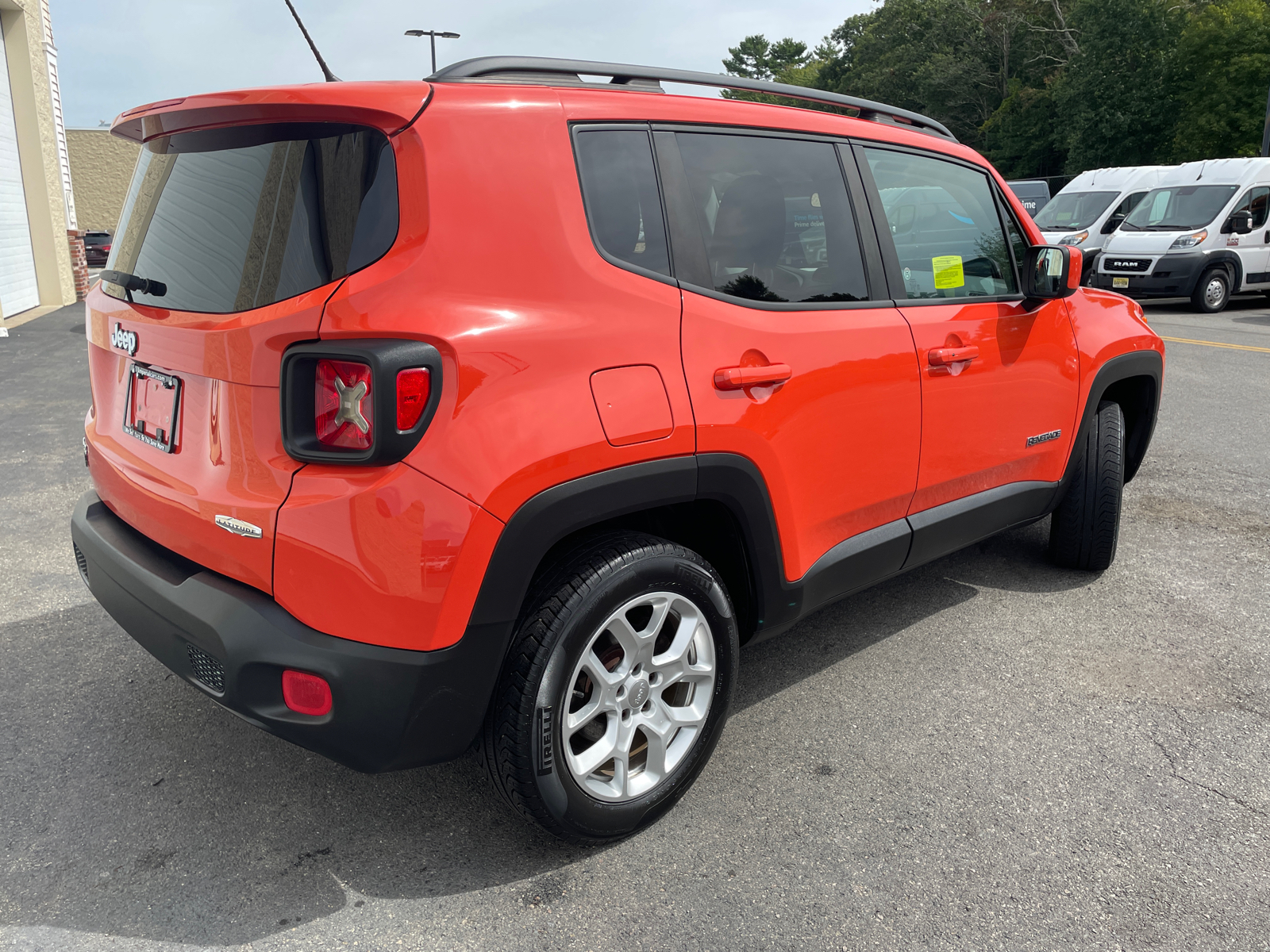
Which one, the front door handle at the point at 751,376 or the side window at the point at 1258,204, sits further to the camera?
the side window at the point at 1258,204

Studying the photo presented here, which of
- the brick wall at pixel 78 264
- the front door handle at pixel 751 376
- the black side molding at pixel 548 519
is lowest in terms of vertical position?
the brick wall at pixel 78 264

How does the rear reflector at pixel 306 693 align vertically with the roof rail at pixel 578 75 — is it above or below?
below

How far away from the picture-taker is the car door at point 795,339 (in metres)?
2.45

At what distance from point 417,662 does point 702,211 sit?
132 cm

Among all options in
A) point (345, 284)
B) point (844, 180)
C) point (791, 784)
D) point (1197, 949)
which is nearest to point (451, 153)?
point (345, 284)

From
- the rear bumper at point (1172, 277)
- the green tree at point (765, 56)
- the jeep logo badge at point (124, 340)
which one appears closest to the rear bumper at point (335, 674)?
the jeep logo badge at point (124, 340)

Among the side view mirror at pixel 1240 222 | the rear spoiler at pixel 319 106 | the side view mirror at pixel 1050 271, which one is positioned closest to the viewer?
the rear spoiler at pixel 319 106

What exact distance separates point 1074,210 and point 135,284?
18513mm

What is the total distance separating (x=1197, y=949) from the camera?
211 centimetres

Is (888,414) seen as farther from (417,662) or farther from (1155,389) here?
(1155,389)

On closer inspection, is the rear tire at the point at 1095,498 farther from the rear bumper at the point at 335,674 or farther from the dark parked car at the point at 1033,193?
the dark parked car at the point at 1033,193

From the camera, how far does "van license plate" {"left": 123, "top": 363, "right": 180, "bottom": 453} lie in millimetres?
2355

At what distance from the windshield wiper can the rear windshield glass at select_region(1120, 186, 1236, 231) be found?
16.1 metres

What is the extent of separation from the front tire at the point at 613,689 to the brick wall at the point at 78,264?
16369 millimetres
